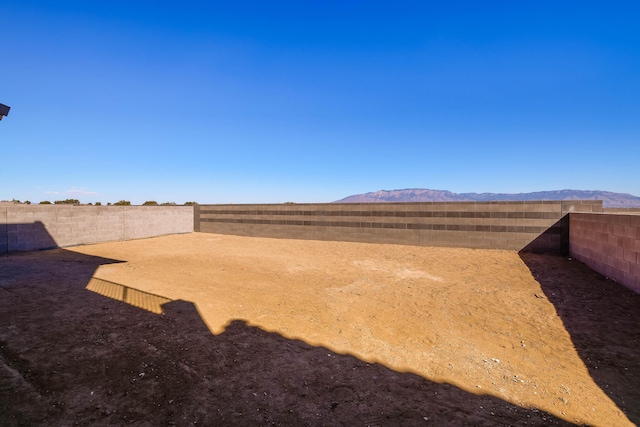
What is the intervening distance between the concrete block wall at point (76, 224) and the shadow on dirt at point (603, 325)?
64.1 feet

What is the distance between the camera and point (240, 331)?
4.80 meters

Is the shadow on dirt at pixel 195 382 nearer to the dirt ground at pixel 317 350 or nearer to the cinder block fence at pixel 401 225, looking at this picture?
the dirt ground at pixel 317 350

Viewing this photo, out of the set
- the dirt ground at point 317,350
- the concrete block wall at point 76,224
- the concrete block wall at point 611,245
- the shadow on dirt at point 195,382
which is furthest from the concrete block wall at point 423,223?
the shadow on dirt at point 195,382

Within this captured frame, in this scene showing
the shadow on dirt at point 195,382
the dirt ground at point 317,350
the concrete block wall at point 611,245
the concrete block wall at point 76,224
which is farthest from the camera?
the concrete block wall at point 76,224

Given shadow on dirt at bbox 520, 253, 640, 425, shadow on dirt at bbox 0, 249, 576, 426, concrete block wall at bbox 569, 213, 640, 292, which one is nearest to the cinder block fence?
concrete block wall at bbox 569, 213, 640, 292

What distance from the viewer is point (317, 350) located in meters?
4.26

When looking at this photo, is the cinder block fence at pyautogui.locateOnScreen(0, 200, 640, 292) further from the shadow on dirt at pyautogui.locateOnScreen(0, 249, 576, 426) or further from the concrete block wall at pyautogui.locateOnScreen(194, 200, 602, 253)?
the shadow on dirt at pyautogui.locateOnScreen(0, 249, 576, 426)

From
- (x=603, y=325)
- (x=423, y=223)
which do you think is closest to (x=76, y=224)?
(x=423, y=223)

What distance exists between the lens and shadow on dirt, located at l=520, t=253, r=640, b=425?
137 inches

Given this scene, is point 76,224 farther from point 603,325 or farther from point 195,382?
point 603,325

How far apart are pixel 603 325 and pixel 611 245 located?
12.1ft

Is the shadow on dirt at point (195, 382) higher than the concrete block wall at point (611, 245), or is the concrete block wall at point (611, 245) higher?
the concrete block wall at point (611, 245)

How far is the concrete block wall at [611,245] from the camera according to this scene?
6.38m

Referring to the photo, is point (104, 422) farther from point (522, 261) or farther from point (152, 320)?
point (522, 261)
